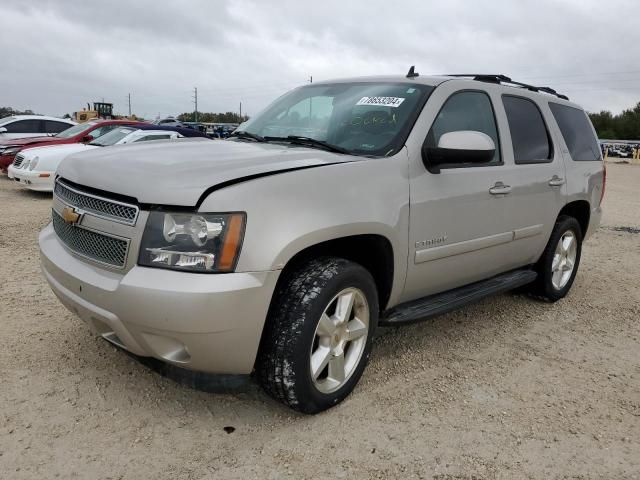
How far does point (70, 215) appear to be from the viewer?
2682mm

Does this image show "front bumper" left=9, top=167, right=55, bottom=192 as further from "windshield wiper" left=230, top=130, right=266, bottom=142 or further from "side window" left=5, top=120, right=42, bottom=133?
"windshield wiper" left=230, top=130, right=266, bottom=142

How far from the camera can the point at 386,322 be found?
10.1 feet

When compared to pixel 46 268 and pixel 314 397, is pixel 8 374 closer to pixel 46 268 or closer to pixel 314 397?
pixel 46 268

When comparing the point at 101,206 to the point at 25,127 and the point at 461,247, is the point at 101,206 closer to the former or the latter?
the point at 461,247

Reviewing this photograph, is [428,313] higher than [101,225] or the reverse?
the reverse

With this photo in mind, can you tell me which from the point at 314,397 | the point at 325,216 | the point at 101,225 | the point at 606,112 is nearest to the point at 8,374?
the point at 101,225

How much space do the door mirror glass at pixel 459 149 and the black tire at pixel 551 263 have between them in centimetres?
182

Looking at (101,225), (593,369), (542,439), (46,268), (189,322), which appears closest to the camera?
(189,322)

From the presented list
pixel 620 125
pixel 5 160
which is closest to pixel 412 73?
pixel 5 160

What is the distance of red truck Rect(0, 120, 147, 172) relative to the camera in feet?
36.7

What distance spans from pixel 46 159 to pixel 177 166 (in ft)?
27.5

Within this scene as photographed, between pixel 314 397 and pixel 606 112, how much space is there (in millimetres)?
87068

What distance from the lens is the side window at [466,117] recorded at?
130 inches

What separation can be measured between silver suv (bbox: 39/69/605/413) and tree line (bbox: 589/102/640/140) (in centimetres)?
7316
